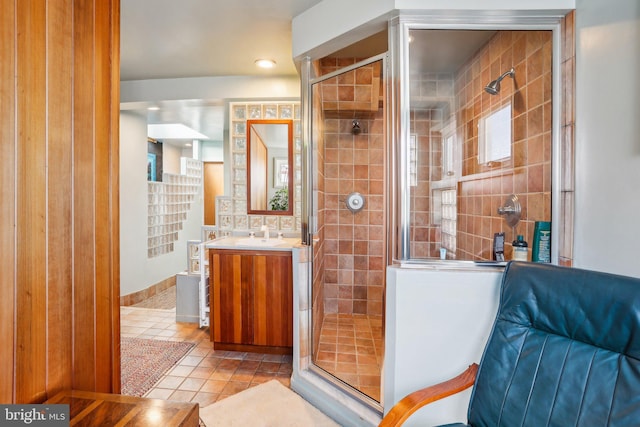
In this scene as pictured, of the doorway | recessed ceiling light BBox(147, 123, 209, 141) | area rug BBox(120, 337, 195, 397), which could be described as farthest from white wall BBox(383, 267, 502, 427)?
the doorway

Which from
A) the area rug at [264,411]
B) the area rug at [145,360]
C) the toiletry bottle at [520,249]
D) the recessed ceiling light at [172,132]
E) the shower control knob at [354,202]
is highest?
the recessed ceiling light at [172,132]

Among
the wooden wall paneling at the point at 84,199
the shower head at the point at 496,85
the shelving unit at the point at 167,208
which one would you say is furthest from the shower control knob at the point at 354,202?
the shelving unit at the point at 167,208

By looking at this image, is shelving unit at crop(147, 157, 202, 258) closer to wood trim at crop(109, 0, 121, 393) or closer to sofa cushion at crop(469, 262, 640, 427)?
wood trim at crop(109, 0, 121, 393)

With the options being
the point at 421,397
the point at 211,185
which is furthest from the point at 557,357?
the point at 211,185

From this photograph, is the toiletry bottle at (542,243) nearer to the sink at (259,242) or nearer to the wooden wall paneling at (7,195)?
the sink at (259,242)

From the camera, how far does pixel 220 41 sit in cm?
260

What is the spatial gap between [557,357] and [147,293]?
4306 millimetres

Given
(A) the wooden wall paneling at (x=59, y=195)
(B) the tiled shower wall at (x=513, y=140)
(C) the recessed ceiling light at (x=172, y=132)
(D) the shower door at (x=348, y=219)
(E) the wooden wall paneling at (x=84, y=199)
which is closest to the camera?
(A) the wooden wall paneling at (x=59, y=195)

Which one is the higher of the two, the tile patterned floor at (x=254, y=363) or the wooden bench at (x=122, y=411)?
the wooden bench at (x=122, y=411)

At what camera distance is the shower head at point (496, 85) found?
1867mm

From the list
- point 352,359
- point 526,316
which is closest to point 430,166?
point 526,316

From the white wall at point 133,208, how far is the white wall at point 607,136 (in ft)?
13.5

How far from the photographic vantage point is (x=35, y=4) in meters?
1.02

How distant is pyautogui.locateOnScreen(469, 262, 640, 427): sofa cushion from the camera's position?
3.27 feet
